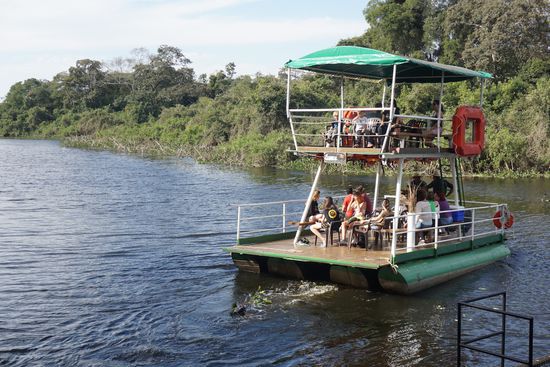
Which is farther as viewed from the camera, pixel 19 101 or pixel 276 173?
pixel 19 101

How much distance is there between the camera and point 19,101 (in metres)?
125

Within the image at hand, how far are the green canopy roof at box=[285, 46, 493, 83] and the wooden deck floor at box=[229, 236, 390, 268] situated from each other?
444 centimetres

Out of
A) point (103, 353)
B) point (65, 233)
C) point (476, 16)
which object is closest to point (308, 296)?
point (103, 353)

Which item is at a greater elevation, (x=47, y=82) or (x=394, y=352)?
(x=47, y=82)

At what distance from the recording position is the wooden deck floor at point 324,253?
14555 mm

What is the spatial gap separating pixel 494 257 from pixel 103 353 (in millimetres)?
11271

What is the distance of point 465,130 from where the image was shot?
1784 centimetres

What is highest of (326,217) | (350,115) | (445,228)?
(350,115)

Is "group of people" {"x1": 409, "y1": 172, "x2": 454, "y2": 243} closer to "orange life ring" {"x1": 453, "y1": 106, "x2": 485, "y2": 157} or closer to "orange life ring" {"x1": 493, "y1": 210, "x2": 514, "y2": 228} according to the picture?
"orange life ring" {"x1": 453, "y1": 106, "x2": 485, "y2": 157}

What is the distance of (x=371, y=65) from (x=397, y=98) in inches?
1524

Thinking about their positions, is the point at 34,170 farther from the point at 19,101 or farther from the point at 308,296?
the point at 19,101

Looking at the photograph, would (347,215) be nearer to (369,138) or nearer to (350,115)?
(369,138)

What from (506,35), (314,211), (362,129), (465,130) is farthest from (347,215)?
(506,35)

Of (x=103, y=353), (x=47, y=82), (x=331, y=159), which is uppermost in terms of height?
(x=47, y=82)
